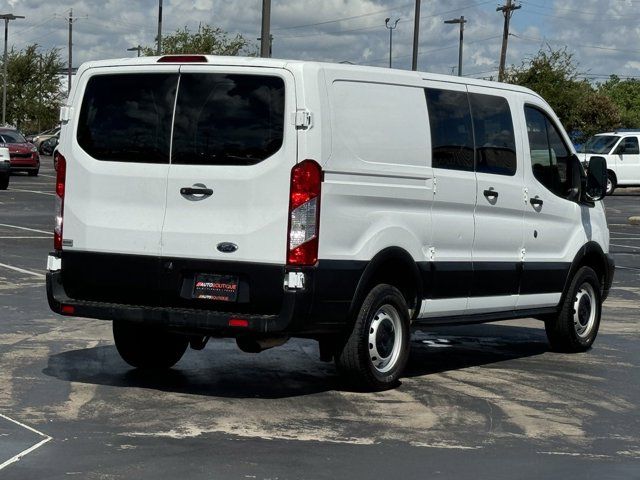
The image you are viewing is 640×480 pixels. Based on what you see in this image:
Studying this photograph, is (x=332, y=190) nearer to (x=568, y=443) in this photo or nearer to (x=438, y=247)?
(x=438, y=247)

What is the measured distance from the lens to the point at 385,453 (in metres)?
7.24

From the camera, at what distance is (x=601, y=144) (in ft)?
152

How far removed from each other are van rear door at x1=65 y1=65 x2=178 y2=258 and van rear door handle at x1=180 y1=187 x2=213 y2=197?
5.8 inches

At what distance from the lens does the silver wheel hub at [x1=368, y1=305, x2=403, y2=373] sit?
9172 millimetres

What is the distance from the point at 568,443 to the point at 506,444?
0.35 metres

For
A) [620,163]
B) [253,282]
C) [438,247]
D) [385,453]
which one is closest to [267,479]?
[385,453]

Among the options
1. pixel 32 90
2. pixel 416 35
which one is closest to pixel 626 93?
pixel 32 90

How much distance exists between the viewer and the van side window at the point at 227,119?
8531mm

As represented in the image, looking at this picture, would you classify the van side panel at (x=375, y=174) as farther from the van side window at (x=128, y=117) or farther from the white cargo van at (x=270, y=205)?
the van side window at (x=128, y=117)

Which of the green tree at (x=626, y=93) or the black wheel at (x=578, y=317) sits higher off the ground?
the green tree at (x=626, y=93)

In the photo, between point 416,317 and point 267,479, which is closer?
point 267,479

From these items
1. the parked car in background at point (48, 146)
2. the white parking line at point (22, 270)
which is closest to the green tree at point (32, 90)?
the parked car in background at point (48, 146)

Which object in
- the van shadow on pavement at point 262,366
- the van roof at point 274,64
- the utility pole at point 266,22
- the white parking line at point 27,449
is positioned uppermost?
the utility pole at point 266,22

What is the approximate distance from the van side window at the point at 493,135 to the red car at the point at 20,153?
3923 cm
